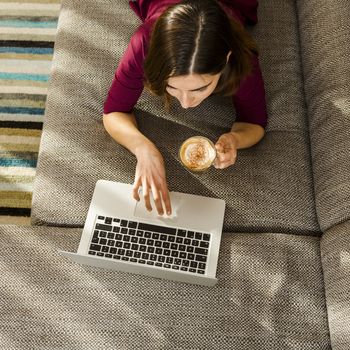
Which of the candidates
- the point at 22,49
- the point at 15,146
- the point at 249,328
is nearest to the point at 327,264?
the point at 249,328

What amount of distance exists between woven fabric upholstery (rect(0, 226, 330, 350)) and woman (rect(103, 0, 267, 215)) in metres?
0.27

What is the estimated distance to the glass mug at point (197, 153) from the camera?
150cm

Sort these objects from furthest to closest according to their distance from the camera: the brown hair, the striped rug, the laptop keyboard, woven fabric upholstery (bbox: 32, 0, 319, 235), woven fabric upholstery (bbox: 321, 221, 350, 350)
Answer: the striped rug → woven fabric upholstery (bbox: 32, 0, 319, 235) → the laptop keyboard → woven fabric upholstery (bbox: 321, 221, 350, 350) → the brown hair

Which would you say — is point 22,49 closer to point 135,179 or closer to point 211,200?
point 135,179

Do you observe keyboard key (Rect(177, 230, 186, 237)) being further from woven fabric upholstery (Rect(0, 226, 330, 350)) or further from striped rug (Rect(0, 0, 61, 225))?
striped rug (Rect(0, 0, 61, 225))

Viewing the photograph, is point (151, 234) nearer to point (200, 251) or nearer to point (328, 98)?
point (200, 251)

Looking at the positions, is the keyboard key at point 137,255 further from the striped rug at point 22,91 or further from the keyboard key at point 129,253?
the striped rug at point 22,91

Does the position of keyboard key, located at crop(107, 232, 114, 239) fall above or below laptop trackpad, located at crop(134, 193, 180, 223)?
below

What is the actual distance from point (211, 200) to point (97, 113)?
1.76 ft

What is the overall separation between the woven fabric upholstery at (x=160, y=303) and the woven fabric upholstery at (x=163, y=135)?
0.13 m

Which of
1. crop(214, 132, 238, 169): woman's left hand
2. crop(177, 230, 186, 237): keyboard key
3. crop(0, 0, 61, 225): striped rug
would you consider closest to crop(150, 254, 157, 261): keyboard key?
crop(177, 230, 186, 237): keyboard key

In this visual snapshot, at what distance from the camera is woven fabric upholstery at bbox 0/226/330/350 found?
4.30ft

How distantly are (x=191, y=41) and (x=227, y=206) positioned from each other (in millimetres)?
595

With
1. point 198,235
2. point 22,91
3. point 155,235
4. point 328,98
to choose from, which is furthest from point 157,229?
point 22,91
